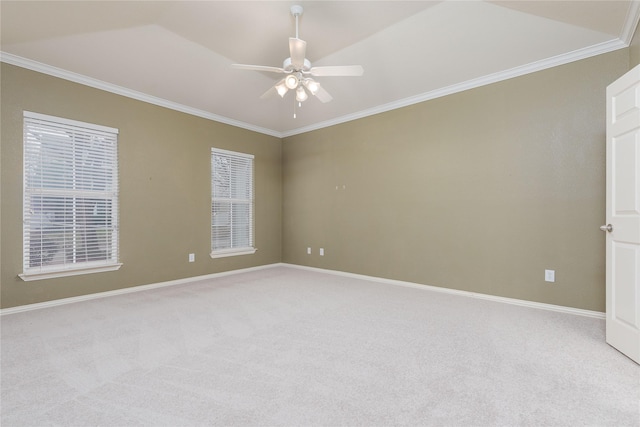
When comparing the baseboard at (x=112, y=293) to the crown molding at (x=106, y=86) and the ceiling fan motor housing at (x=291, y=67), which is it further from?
the ceiling fan motor housing at (x=291, y=67)

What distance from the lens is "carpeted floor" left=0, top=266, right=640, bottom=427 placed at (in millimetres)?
1481

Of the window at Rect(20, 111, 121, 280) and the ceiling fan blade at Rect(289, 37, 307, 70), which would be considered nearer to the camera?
the ceiling fan blade at Rect(289, 37, 307, 70)

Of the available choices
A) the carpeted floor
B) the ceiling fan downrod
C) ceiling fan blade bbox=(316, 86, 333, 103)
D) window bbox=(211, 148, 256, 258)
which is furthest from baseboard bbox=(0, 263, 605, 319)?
the ceiling fan downrod

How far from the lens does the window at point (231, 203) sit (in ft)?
15.9

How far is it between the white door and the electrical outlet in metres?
0.79

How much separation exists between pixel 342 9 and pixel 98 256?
152 inches

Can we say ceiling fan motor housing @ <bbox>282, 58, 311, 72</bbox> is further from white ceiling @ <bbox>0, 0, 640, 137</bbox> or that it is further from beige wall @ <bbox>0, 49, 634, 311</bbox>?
beige wall @ <bbox>0, 49, 634, 311</bbox>

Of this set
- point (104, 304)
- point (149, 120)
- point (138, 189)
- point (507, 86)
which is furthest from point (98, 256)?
point (507, 86)

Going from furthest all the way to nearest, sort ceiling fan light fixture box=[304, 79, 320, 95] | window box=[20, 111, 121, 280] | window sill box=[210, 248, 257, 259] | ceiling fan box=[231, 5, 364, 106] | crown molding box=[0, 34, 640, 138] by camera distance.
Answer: window sill box=[210, 248, 257, 259]
window box=[20, 111, 121, 280]
crown molding box=[0, 34, 640, 138]
ceiling fan light fixture box=[304, 79, 320, 95]
ceiling fan box=[231, 5, 364, 106]

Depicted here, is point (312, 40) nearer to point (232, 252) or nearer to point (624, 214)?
point (624, 214)

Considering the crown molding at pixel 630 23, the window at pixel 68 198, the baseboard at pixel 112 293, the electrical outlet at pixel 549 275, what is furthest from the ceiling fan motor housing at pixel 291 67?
the baseboard at pixel 112 293

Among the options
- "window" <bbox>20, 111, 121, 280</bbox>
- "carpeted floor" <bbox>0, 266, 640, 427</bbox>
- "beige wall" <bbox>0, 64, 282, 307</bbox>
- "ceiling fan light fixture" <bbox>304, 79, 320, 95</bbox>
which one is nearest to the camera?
"carpeted floor" <bbox>0, 266, 640, 427</bbox>

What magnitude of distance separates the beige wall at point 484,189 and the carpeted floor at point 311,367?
56 cm

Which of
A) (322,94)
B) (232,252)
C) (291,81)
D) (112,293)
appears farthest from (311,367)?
Result: (232,252)
